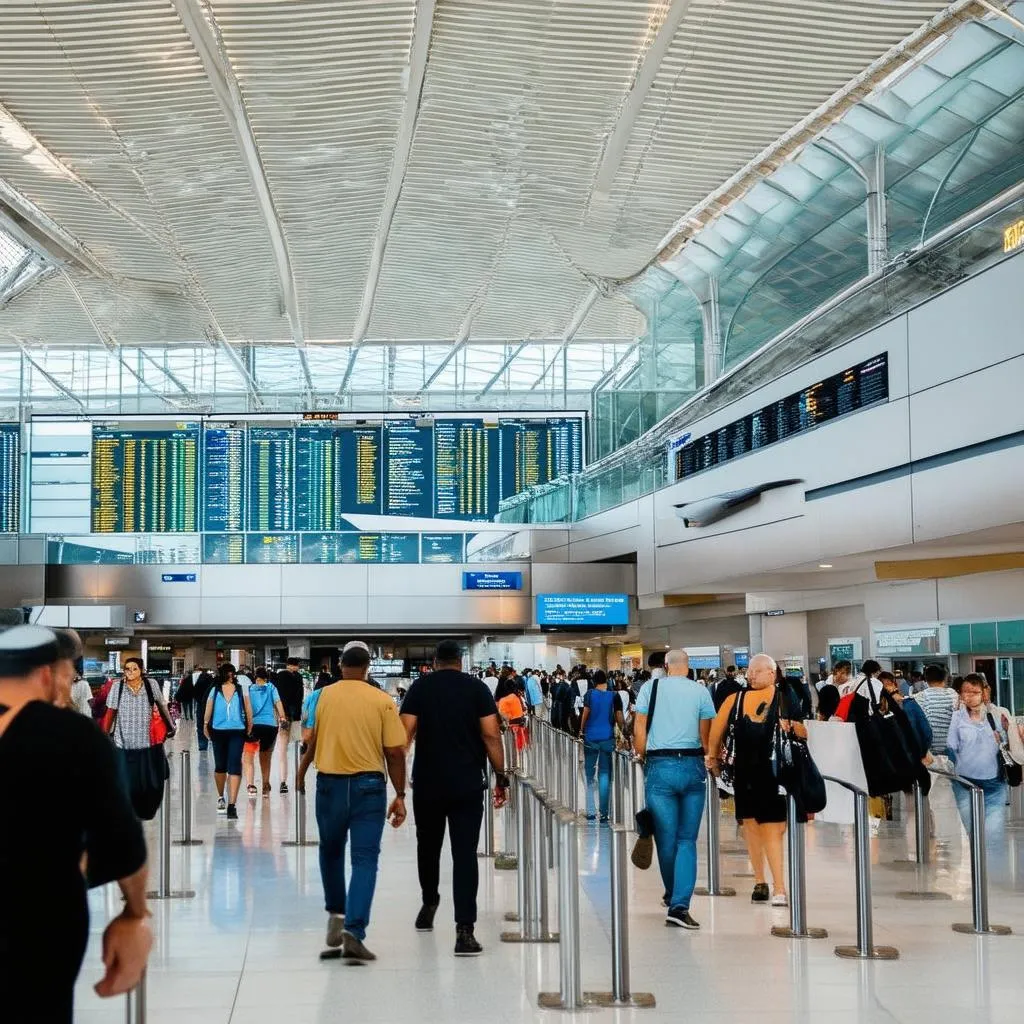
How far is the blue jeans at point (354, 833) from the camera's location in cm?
698

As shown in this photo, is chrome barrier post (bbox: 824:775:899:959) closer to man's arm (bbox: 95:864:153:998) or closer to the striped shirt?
man's arm (bbox: 95:864:153:998)

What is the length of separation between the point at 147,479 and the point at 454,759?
35996 mm

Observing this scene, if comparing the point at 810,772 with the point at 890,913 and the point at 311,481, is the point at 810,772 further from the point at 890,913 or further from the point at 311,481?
the point at 311,481

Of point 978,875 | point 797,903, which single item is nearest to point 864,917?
point 797,903

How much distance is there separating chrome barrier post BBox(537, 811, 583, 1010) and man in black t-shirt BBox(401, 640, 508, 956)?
1220 millimetres

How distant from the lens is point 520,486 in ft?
136

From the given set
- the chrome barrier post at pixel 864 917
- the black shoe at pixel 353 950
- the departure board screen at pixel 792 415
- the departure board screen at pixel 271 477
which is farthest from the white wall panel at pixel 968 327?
the departure board screen at pixel 271 477

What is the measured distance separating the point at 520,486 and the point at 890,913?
33.2m

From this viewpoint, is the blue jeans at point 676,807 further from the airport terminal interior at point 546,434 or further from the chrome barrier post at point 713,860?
the chrome barrier post at point 713,860

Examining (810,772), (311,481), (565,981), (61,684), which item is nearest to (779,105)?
(810,772)

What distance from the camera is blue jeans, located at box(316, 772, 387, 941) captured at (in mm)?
6977

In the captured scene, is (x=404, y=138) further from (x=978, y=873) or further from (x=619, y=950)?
(x=619, y=950)

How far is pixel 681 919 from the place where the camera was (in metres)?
7.91

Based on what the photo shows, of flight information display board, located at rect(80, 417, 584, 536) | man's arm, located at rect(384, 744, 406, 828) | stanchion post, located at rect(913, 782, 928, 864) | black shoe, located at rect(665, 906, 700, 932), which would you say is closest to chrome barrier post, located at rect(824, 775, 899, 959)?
black shoe, located at rect(665, 906, 700, 932)
